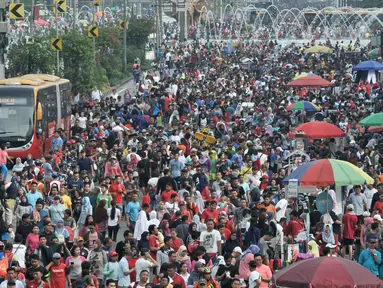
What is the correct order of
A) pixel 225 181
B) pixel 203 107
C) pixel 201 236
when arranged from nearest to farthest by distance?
pixel 201 236, pixel 225 181, pixel 203 107

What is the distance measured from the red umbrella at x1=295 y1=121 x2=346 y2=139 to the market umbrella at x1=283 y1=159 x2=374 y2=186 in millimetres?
8032

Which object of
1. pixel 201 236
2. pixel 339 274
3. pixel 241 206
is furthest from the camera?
pixel 241 206

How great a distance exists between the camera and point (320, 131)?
2973 cm

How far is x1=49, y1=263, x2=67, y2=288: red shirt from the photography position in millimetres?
17891

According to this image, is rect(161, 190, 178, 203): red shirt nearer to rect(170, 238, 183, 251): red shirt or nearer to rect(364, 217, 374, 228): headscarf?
rect(364, 217, 374, 228): headscarf

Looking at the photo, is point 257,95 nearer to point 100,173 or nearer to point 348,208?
point 100,173

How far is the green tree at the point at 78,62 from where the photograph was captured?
2072 inches

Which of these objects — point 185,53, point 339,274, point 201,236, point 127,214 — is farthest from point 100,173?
point 185,53

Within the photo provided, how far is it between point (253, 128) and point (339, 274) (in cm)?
2183

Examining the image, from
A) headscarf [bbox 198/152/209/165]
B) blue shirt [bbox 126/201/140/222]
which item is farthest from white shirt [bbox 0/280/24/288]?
headscarf [bbox 198/152/209/165]

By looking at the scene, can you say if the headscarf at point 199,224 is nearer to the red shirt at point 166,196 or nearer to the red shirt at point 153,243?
the red shirt at point 153,243

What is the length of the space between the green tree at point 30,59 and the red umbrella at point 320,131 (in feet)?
70.8

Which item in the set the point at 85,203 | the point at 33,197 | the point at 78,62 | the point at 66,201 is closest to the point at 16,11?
the point at 78,62

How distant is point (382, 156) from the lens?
95.6 feet
